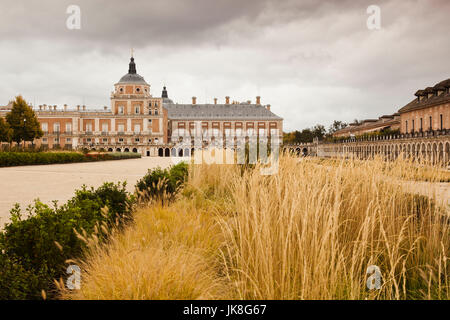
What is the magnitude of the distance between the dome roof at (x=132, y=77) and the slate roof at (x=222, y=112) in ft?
33.0

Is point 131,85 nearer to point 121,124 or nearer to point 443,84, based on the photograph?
point 121,124

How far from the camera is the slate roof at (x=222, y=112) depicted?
205 ft

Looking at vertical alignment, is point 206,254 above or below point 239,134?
below

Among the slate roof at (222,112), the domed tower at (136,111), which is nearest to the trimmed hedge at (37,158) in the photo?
the domed tower at (136,111)

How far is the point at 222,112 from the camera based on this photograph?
63.3m

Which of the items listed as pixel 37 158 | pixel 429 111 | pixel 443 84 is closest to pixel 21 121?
pixel 37 158

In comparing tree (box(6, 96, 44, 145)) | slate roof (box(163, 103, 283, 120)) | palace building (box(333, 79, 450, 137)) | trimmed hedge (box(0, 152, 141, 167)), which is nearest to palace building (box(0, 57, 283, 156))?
slate roof (box(163, 103, 283, 120))

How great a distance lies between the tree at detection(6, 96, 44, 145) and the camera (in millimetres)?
36188

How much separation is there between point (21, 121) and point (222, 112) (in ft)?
113

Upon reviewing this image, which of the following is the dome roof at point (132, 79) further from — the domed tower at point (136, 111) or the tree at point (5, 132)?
the tree at point (5, 132)

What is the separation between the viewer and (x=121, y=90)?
2154 inches
